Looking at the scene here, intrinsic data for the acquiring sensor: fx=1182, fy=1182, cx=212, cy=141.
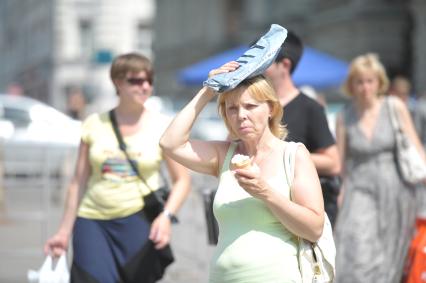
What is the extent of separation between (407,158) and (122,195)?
2134 millimetres

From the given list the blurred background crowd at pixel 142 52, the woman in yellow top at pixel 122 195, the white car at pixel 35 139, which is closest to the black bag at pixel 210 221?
the woman in yellow top at pixel 122 195

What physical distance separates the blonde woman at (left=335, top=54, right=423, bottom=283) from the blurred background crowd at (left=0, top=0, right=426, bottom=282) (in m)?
2.37

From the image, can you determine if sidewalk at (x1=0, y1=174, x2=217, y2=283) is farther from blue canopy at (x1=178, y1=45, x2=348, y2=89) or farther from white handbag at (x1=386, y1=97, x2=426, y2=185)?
blue canopy at (x1=178, y1=45, x2=348, y2=89)

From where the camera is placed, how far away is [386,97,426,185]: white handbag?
288 inches

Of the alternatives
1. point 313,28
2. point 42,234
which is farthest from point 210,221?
point 313,28

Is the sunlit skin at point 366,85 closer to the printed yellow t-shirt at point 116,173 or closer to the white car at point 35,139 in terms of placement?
the printed yellow t-shirt at point 116,173

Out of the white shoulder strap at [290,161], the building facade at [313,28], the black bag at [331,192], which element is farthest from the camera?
the building facade at [313,28]

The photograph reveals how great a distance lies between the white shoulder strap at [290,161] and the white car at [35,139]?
702 centimetres

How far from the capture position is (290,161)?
14.1 ft

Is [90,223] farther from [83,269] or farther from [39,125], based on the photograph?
[39,125]

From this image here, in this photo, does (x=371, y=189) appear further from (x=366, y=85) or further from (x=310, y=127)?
(x=310, y=127)

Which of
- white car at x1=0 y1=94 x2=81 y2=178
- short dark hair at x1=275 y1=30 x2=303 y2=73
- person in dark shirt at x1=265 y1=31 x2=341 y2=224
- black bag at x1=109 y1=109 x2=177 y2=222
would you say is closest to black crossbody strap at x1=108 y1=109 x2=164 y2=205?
black bag at x1=109 y1=109 x2=177 y2=222

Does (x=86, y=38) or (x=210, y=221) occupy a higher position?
(x=210, y=221)

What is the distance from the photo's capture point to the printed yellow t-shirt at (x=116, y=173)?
6.04 m
